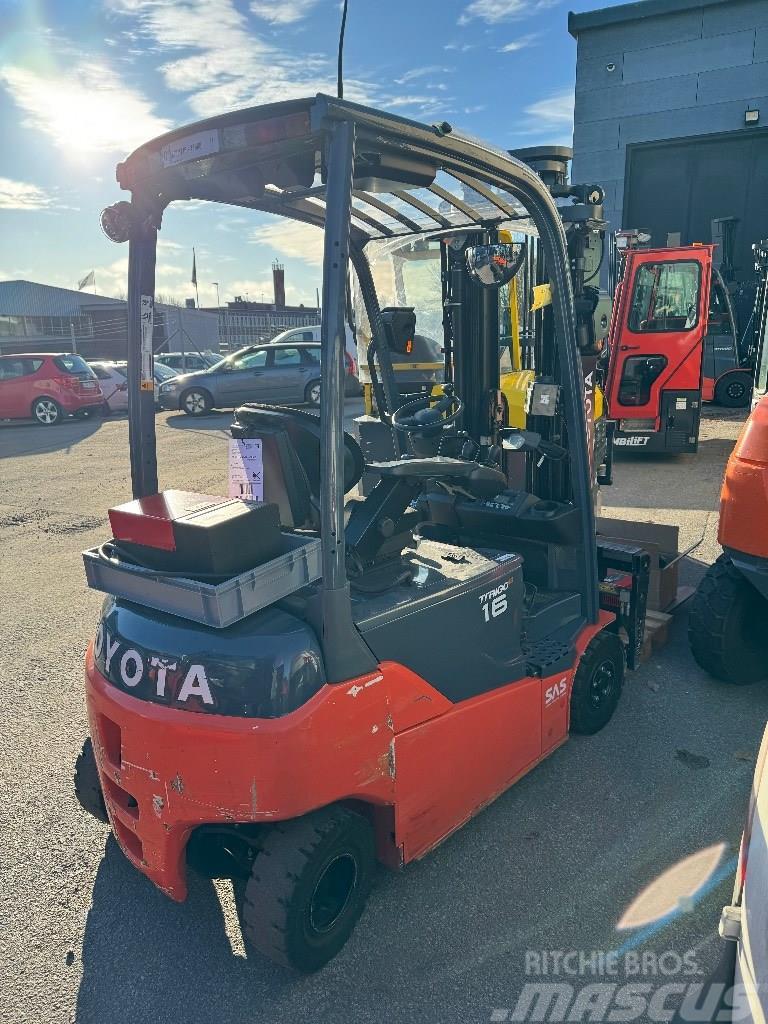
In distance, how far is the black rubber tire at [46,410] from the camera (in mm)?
16641

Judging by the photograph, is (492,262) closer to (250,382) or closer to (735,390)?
(735,390)

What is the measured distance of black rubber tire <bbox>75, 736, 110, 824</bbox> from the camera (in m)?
2.88

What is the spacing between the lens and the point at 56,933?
103 inches

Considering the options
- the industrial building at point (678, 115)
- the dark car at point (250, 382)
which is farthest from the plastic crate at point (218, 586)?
the industrial building at point (678, 115)

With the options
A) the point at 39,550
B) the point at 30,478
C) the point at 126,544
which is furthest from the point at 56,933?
the point at 30,478

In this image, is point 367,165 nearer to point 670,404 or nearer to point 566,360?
point 566,360

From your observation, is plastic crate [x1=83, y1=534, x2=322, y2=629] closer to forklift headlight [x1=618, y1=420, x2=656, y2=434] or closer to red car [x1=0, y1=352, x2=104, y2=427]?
forklift headlight [x1=618, y1=420, x2=656, y2=434]

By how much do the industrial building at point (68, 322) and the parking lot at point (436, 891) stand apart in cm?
3183

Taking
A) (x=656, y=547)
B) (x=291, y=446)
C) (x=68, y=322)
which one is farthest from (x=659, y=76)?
(x=68, y=322)

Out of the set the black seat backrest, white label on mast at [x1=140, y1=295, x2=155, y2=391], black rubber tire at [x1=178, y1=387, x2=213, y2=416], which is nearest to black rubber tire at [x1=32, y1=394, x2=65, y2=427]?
black rubber tire at [x1=178, y1=387, x2=213, y2=416]

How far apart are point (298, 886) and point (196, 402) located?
16.0 metres

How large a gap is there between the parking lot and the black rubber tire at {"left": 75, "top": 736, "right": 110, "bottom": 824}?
0.74 feet

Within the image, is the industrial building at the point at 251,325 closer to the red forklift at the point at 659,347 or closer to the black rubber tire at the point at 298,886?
the red forklift at the point at 659,347

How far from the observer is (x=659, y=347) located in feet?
32.1
